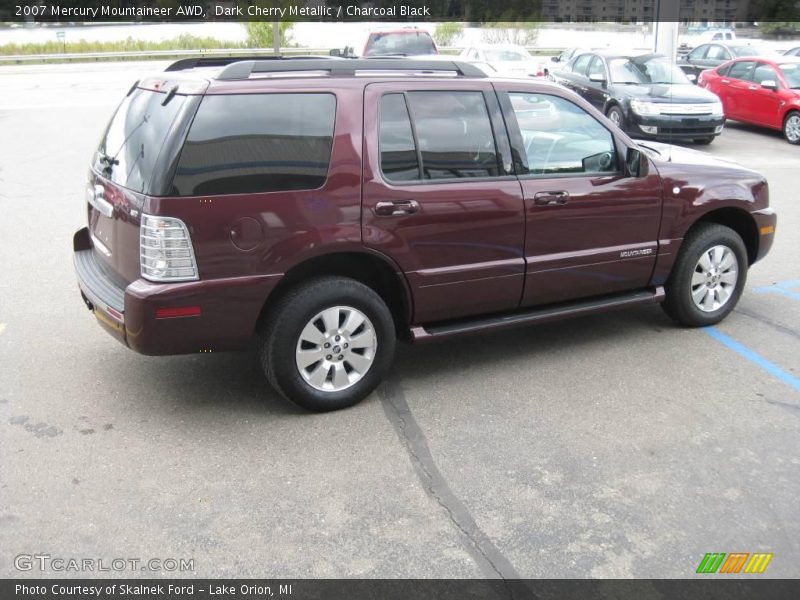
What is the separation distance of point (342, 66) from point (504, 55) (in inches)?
695

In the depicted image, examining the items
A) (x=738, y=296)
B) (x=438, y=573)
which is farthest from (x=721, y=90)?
(x=438, y=573)

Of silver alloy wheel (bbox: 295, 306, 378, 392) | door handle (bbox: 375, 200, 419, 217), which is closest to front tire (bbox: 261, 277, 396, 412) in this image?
silver alloy wheel (bbox: 295, 306, 378, 392)

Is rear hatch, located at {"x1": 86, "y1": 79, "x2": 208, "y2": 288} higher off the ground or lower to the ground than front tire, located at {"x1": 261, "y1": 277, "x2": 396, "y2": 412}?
higher

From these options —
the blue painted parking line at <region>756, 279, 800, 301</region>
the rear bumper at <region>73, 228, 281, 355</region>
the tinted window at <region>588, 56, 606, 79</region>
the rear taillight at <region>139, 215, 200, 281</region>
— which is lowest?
the blue painted parking line at <region>756, 279, 800, 301</region>

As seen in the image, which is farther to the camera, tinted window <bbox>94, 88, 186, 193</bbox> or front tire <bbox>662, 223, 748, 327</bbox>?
front tire <bbox>662, 223, 748, 327</bbox>

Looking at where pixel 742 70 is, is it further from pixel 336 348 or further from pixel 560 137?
pixel 336 348

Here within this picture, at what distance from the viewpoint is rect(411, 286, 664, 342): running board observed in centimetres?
480

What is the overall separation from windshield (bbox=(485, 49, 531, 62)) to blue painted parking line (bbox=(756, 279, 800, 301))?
49.7 feet

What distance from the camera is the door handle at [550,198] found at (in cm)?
492

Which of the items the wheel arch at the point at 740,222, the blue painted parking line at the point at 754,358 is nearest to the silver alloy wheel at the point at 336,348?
the blue painted parking line at the point at 754,358

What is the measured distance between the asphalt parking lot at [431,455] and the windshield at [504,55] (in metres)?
15.9

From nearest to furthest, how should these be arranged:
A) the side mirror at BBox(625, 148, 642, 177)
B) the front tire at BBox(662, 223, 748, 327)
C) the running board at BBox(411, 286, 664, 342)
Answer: the running board at BBox(411, 286, 664, 342), the side mirror at BBox(625, 148, 642, 177), the front tire at BBox(662, 223, 748, 327)

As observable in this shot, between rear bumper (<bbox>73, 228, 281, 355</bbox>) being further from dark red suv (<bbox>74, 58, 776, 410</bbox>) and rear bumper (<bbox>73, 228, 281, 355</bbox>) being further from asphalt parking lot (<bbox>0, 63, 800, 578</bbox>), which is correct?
asphalt parking lot (<bbox>0, 63, 800, 578</bbox>)

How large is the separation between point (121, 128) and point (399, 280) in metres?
1.81
